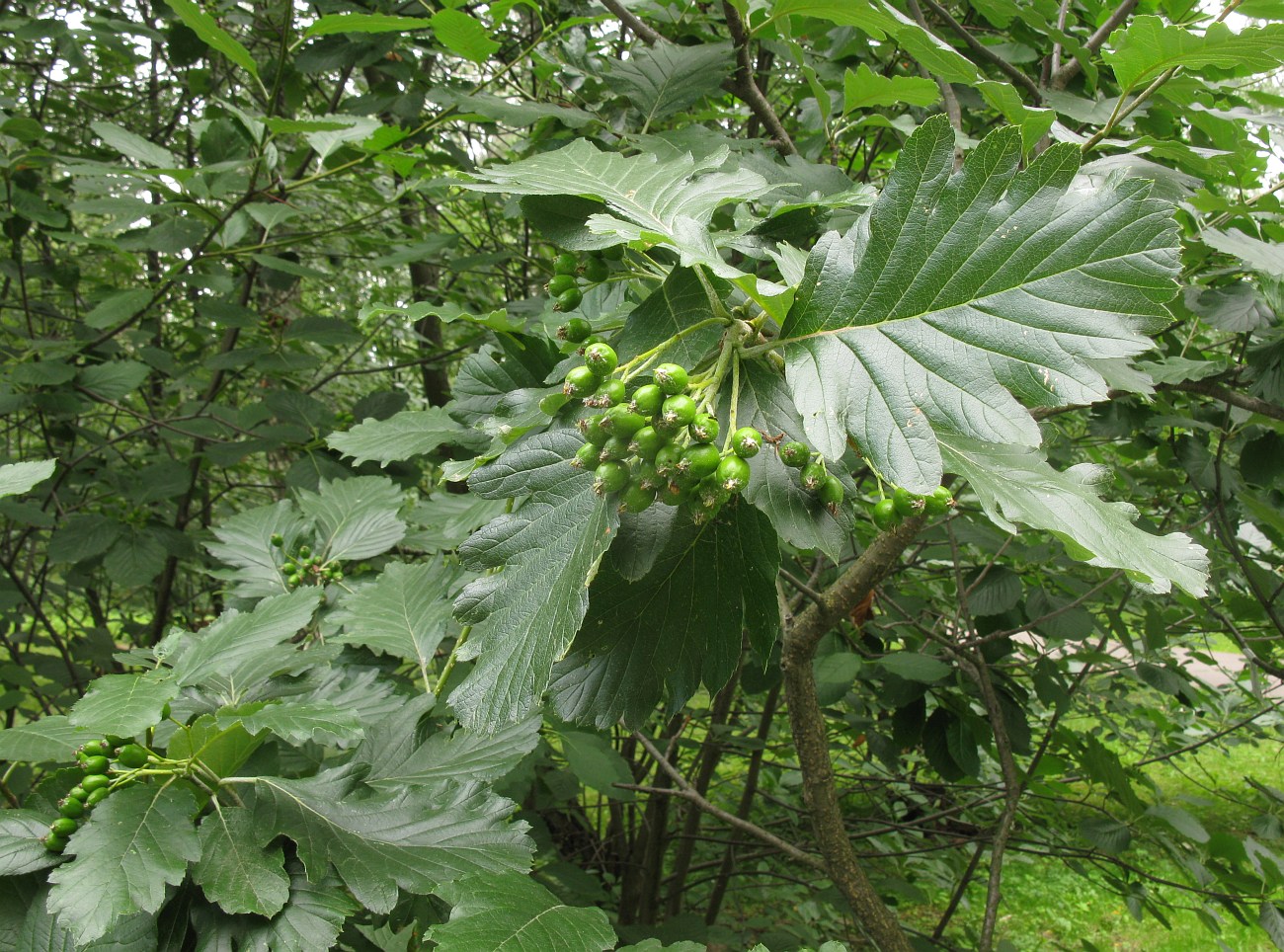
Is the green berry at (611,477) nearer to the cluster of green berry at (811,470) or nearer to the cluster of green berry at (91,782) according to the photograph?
the cluster of green berry at (811,470)

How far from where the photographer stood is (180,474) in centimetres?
365

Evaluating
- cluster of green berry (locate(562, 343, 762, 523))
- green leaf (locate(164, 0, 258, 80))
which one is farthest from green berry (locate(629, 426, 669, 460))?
green leaf (locate(164, 0, 258, 80))

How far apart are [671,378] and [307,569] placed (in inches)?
56.1

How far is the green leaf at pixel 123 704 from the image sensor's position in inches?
43.4

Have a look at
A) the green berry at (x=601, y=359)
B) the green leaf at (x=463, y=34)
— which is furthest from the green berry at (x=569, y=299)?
the green leaf at (x=463, y=34)

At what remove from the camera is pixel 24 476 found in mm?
1438

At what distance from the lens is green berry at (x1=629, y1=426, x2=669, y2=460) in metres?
0.91

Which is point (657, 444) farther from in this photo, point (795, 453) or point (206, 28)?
point (206, 28)

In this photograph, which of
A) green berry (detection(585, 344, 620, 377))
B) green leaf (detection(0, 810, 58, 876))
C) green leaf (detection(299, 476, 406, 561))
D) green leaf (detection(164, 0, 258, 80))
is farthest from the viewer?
green leaf (detection(299, 476, 406, 561))

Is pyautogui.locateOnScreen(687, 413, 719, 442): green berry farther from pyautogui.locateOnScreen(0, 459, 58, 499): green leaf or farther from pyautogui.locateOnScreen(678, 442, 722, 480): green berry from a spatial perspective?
pyautogui.locateOnScreen(0, 459, 58, 499): green leaf

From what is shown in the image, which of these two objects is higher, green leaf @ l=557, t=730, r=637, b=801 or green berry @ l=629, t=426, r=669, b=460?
green berry @ l=629, t=426, r=669, b=460

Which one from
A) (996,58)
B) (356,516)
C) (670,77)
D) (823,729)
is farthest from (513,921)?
(996,58)

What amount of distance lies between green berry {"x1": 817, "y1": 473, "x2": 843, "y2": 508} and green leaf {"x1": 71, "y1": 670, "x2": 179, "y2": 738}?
927 mm

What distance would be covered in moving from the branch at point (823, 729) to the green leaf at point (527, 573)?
84cm
